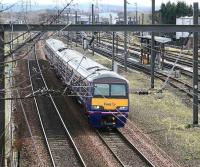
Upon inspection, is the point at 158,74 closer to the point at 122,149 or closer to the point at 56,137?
the point at 56,137

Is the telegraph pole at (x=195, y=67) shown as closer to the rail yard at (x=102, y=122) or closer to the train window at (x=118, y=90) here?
the rail yard at (x=102, y=122)

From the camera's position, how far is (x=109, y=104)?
66.8 feet

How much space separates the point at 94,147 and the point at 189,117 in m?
6.75

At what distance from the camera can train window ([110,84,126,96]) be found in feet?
67.5

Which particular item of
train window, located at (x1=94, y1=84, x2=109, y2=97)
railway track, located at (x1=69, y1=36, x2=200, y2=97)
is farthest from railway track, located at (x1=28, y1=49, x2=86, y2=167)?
railway track, located at (x1=69, y1=36, x2=200, y2=97)

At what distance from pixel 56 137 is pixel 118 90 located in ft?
10.9

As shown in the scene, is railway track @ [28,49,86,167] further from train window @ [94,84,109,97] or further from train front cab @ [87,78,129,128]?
train window @ [94,84,109,97]

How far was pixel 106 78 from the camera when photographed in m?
20.5

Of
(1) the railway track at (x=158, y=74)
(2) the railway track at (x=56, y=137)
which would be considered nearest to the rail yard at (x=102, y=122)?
(2) the railway track at (x=56, y=137)

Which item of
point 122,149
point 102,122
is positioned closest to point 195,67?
point 102,122

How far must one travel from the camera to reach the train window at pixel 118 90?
20578 mm

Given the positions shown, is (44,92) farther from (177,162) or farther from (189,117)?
(189,117)

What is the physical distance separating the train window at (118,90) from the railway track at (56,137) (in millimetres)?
2461

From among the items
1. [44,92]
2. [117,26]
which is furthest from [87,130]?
[44,92]
